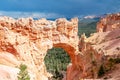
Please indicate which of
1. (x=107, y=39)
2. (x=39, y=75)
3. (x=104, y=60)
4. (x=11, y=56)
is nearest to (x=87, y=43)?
(x=107, y=39)

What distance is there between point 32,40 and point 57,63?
47.9 m

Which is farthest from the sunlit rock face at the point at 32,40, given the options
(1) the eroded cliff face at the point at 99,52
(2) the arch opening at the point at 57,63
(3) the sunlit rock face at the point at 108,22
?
(2) the arch opening at the point at 57,63

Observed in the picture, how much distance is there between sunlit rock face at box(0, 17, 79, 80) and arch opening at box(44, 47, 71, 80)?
31.8 metres

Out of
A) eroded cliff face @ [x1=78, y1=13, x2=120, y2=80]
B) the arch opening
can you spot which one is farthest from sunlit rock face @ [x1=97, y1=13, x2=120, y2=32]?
the arch opening

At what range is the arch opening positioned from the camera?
232 feet

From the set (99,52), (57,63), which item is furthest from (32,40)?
(57,63)

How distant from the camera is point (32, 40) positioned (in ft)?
112

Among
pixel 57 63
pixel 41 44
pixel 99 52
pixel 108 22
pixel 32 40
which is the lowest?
pixel 99 52

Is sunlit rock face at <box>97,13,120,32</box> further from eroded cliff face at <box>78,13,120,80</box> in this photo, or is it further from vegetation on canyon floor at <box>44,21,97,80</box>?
vegetation on canyon floor at <box>44,21,97,80</box>

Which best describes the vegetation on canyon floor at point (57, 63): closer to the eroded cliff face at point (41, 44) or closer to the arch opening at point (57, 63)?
the arch opening at point (57, 63)

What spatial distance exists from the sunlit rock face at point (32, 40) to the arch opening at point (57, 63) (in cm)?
3176

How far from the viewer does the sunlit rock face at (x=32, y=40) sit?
102 feet

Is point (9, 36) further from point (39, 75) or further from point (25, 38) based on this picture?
point (39, 75)

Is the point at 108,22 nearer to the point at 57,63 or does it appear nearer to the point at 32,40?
the point at 32,40
